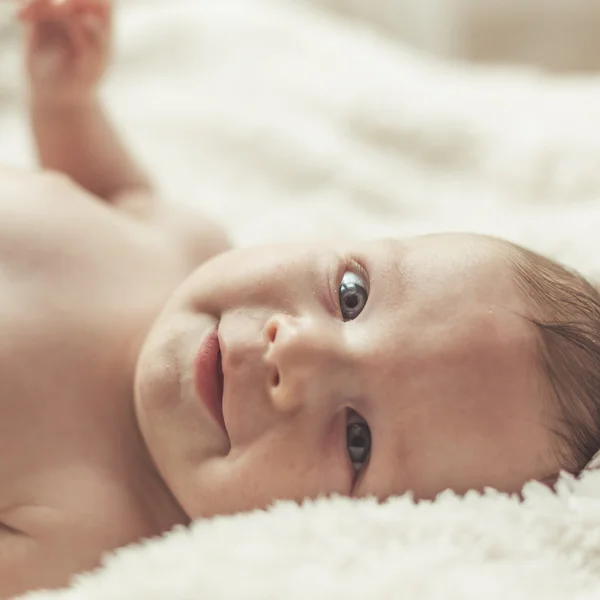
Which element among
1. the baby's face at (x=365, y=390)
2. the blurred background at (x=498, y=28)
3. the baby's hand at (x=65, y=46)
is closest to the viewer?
the baby's face at (x=365, y=390)

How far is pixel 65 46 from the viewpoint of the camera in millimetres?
1207

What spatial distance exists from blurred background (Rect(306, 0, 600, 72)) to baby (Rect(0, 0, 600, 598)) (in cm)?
163

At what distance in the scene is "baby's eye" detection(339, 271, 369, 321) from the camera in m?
0.87

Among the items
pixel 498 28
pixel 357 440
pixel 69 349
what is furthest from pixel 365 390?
pixel 498 28

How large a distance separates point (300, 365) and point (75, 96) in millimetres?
634

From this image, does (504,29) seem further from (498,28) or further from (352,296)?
(352,296)

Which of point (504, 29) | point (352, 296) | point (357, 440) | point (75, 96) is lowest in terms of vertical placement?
point (357, 440)

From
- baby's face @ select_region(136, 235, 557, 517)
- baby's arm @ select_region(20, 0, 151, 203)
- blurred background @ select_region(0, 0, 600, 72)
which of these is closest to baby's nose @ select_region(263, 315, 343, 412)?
baby's face @ select_region(136, 235, 557, 517)

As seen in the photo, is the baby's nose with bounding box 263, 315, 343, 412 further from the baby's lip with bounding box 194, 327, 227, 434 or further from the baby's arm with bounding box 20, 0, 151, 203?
the baby's arm with bounding box 20, 0, 151, 203

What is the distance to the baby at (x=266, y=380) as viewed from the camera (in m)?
0.79

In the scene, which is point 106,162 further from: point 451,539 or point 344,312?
point 451,539

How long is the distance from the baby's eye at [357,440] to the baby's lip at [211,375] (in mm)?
122

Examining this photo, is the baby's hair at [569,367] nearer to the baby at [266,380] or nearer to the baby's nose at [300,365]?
the baby at [266,380]

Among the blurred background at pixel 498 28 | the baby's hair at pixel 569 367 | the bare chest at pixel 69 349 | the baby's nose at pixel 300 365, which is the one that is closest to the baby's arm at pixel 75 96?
the bare chest at pixel 69 349
